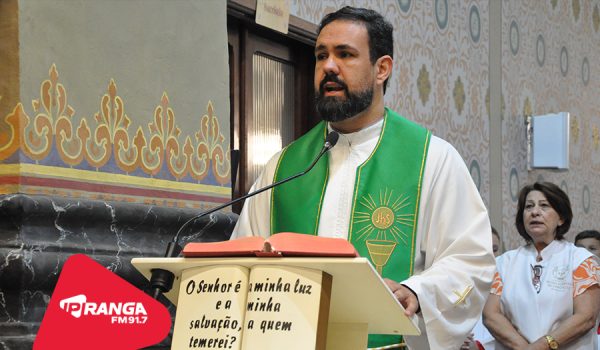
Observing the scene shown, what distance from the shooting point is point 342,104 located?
8.97 feet

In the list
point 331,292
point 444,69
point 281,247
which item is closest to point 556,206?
point 444,69

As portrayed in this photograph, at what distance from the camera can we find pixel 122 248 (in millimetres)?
3039

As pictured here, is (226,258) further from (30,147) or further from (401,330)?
(30,147)

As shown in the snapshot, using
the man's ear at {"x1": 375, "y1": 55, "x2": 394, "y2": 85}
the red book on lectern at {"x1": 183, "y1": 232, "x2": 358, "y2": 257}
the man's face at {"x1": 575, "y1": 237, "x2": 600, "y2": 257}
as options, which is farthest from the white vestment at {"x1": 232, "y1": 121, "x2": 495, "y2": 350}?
the man's face at {"x1": 575, "y1": 237, "x2": 600, "y2": 257}

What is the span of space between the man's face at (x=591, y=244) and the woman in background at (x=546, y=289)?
198 centimetres

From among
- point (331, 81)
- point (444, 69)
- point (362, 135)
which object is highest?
point (444, 69)

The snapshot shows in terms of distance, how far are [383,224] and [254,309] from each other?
3.41ft

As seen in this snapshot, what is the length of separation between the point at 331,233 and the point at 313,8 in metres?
2.03

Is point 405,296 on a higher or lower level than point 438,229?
lower

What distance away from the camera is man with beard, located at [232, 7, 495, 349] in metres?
2.61

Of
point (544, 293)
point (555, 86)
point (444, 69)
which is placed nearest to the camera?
point (544, 293)

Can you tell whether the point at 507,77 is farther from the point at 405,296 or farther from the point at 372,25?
the point at 405,296

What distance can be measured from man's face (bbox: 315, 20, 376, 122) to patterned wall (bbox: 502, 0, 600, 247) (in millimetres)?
4444

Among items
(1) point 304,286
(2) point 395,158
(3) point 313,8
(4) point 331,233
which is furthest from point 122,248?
(3) point 313,8
